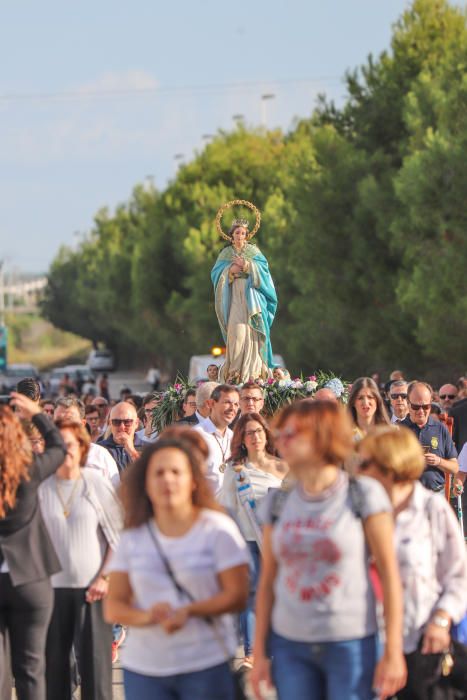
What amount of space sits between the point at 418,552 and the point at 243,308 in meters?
11.9

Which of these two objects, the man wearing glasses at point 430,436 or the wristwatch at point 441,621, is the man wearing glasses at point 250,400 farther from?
the wristwatch at point 441,621

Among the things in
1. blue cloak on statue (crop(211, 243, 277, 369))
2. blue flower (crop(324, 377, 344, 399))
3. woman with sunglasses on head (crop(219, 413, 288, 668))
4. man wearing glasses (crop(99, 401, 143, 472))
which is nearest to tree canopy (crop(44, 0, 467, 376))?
blue cloak on statue (crop(211, 243, 277, 369))

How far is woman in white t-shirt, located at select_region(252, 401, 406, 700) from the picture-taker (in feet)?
18.2

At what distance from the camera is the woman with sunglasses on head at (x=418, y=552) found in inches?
239

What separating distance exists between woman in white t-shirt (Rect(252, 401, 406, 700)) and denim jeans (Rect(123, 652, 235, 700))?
16cm

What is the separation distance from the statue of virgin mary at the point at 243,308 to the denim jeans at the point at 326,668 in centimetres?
1193

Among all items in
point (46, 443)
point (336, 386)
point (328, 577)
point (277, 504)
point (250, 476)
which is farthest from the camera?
point (336, 386)

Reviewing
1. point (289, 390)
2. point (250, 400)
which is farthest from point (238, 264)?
point (250, 400)

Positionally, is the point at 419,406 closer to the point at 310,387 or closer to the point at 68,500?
the point at 310,387

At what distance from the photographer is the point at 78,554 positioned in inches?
297

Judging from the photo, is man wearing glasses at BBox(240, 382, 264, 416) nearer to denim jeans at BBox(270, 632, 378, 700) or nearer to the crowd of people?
the crowd of people

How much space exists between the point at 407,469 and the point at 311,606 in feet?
2.69

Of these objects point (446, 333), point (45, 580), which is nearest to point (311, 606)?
point (45, 580)

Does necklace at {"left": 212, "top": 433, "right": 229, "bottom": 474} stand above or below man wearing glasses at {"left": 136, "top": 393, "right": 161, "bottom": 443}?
below
